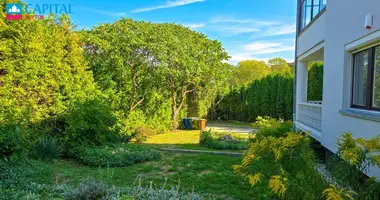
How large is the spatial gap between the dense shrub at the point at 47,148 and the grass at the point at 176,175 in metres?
0.27

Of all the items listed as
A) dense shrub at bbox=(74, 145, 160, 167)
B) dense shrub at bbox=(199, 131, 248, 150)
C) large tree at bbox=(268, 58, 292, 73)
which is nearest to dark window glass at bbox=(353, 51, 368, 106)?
dense shrub at bbox=(199, 131, 248, 150)

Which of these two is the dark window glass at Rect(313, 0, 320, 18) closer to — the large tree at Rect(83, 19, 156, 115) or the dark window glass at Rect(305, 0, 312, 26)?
the dark window glass at Rect(305, 0, 312, 26)

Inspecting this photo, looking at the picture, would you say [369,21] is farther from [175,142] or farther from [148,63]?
[148,63]

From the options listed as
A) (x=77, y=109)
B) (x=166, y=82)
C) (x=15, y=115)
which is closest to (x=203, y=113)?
(x=166, y=82)

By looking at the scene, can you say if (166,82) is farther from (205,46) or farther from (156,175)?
(156,175)

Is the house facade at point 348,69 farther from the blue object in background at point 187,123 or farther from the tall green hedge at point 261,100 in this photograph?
the tall green hedge at point 261,100

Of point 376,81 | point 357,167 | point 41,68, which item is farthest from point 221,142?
point 357,167

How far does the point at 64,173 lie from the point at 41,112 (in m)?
2.54

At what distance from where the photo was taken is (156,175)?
595 cm

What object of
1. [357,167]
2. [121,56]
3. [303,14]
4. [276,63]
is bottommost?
[357,167]

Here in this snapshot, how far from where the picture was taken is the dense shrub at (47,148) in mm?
6723

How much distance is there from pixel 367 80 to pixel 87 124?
688 cm

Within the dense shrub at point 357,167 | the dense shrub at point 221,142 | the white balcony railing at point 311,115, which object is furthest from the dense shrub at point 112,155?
the dense shrub at point 357,167

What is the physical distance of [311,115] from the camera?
25.8 feet
